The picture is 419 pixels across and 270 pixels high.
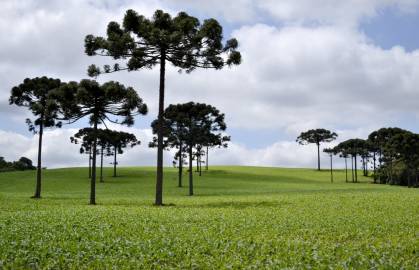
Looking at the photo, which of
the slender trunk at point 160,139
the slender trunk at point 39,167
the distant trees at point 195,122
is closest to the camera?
the slender trunk at point 160,139

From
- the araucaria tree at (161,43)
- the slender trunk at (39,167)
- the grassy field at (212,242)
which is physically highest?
the araucaria tree at (161,43)

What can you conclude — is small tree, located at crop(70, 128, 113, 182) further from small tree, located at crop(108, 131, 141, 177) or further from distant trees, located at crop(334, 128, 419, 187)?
distant trees, located at crop(334, 128, 419, 187)

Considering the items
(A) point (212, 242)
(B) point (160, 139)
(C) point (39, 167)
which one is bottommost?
(A) point (212, 242)

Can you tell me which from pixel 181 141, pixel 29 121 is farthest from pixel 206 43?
pixel 181 141

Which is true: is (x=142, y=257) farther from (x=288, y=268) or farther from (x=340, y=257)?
(x=340, y=257)

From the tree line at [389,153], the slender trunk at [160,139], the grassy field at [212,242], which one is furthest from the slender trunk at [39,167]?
the tree line at [389,153]

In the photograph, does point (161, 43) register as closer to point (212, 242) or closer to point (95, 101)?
point (95, 101)

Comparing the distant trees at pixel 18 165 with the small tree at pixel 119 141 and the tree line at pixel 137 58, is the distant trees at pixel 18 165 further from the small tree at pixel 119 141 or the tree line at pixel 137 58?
the tree line at pixel 137 58

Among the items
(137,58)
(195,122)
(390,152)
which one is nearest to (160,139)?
(137,58)

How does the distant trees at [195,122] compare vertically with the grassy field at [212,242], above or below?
above

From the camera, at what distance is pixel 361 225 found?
20.5 m

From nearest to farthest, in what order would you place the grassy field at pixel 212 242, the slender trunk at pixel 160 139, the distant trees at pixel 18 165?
the grassy field at pixel 212 242
the slender trunk at pixel 160 139
the distant trees at pixel 18 165

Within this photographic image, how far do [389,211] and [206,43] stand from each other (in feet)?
66.1

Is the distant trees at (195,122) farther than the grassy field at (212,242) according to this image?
Yes
